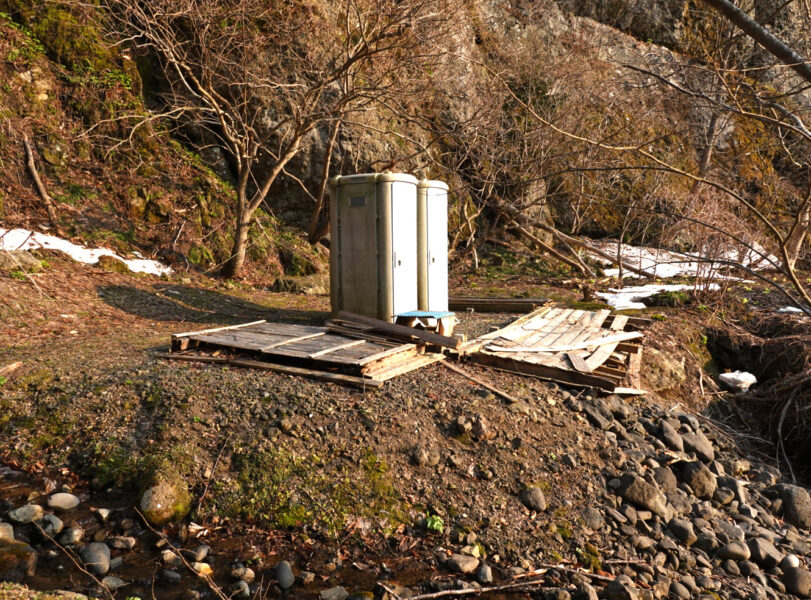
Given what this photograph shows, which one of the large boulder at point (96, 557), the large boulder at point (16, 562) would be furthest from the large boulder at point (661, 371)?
the large boulder at point (16, 562)

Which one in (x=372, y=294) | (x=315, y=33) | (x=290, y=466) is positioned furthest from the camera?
(x=315, y=33)

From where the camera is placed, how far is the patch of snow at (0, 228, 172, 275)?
10.8m

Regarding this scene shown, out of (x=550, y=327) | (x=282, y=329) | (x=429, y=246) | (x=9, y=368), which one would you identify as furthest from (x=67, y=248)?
(x=550, y=327)

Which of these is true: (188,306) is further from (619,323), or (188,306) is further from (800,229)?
(800,229)

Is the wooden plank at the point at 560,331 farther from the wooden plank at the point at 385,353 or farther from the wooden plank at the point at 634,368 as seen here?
the wooden plank at the point at 385,353

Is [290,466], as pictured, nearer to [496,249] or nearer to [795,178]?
[496,249]

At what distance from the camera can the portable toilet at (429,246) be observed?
10016mm

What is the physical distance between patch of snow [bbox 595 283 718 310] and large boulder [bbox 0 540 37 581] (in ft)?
36.9

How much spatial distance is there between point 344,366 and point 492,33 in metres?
19.9

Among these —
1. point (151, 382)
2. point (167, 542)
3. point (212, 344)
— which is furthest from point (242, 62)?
point (167, 542)

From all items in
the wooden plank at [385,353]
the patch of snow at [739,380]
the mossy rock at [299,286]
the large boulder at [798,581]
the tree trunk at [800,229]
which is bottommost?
the large boulder at [798,581]

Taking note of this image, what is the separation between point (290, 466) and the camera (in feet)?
16.9

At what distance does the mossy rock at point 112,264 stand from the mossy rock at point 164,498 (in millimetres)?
7787

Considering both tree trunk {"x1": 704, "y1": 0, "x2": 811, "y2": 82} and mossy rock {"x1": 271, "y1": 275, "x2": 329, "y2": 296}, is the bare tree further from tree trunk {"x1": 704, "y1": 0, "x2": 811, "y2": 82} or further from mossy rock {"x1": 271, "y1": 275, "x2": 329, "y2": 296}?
tree trunk {"x1": 704, "y1": 0, "x2": 811, "y2": 82}
